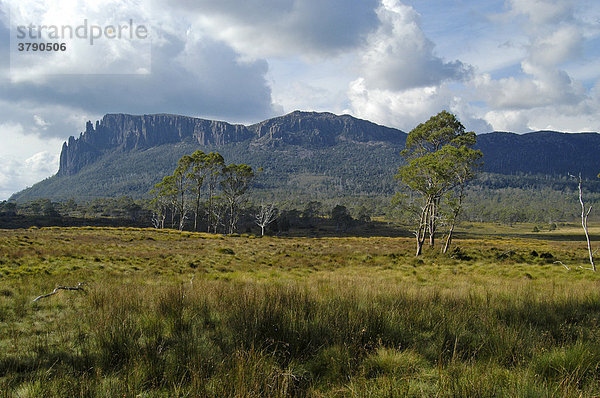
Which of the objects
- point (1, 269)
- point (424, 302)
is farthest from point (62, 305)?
point (1, 269)

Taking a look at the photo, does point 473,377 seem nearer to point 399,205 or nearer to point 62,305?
point 62,305

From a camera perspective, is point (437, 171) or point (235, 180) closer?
point (437, 171)

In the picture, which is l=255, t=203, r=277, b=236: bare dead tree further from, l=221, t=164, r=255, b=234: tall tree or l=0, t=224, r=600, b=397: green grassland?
l=0, t=224, r=600, b=397: green grassland

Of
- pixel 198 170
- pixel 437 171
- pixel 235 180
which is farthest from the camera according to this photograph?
pixel 235 180

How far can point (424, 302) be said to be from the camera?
552 centimetres

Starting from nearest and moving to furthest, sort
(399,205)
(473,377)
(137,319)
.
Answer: (473,377) → (137,319) → (399,205)

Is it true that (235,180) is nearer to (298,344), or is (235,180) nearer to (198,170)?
(198,170)

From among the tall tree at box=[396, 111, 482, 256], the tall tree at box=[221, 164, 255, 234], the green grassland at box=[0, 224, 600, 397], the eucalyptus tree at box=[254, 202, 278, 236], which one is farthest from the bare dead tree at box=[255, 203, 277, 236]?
the green grassland at box=[0, 224, 600, 397]

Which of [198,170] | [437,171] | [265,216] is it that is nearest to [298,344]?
[437,171]

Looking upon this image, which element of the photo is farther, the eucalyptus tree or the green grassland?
the eucalyptus tree

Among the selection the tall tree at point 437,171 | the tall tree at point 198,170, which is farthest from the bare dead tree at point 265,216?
the tall tree at point 437,171

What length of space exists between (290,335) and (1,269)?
12360 millimetres

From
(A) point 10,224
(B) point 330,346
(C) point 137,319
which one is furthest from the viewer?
(A) point 10,224

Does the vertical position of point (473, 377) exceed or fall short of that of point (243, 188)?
it falls short
